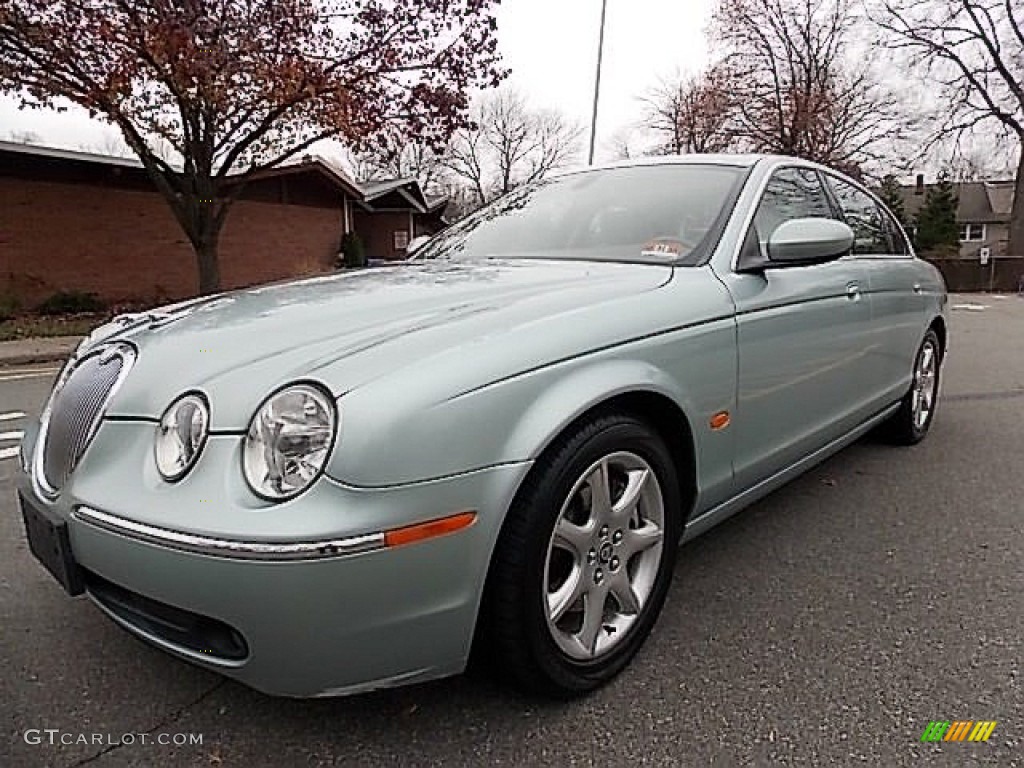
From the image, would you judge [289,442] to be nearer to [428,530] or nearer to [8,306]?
[428,530]

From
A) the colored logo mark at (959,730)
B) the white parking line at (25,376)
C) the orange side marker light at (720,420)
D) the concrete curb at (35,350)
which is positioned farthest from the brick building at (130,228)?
the colored logo mark at (959,730)

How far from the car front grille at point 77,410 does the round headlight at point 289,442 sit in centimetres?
53

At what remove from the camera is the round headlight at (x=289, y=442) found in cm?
151

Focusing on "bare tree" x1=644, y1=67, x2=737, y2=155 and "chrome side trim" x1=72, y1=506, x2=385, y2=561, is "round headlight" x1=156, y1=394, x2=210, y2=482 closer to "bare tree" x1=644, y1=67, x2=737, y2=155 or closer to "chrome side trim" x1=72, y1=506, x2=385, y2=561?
"chrome side trim" x1=72, y1=506, x2=385, y2=561

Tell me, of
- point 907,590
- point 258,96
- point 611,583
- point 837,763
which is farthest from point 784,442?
point 258,96

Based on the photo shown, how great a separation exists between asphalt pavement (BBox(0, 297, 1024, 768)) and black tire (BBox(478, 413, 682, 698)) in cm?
9

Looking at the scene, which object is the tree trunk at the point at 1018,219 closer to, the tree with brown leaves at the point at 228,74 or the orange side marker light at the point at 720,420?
the tree with brown leaves at the point at 228,74

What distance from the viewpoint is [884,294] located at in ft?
11.7

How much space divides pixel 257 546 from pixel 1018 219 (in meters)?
35.7

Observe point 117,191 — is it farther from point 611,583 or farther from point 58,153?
point 611,583

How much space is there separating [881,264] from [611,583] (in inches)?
97.4

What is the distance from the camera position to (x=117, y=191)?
52.2 ft

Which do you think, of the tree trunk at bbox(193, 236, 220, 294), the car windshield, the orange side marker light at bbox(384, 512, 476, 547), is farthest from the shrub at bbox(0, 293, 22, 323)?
the orange side marker light at bbox(384, 512, 476, 547)

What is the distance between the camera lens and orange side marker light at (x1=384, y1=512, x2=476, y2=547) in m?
1.51
